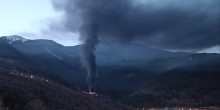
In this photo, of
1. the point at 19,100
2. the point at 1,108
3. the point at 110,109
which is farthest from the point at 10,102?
the point at 110,109

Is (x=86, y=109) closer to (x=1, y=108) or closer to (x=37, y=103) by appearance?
(x=37, y=103)

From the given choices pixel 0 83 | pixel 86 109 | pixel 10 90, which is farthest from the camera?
pixel 86 109

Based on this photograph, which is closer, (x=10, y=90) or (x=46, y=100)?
(x=10, y=90)

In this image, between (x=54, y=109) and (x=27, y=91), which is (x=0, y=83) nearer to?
(x=27, y=91)

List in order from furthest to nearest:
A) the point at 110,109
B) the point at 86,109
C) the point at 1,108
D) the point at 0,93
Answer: the point at 110,109 < the point at 86,109 < the point at 0,93 < the point at 1,108

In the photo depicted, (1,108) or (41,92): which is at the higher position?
(41,92)

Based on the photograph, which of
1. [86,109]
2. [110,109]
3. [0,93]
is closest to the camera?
[0,93]

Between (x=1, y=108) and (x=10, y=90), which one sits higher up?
(x=10, y=90)

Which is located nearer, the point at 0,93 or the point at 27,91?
the point at 0,93

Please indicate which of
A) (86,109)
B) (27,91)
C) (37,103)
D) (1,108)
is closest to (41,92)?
(27,91)
